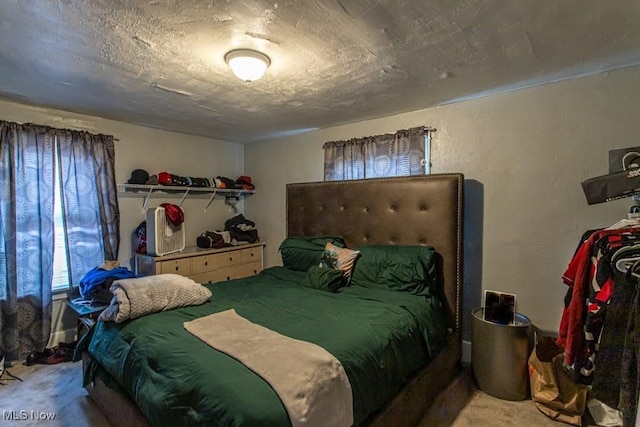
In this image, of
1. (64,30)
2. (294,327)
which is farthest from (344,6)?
(294,327)

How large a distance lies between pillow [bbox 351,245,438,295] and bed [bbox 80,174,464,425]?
3 centimetres

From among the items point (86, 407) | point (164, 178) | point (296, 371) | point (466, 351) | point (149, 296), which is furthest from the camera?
point (164, 178)

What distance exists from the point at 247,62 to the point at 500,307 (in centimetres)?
243

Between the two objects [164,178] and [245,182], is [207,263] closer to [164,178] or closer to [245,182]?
[164,178]

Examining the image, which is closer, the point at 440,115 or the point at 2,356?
the point at 2,356

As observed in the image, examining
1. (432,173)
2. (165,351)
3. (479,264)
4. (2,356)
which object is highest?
(432,173)

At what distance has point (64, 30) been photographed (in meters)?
1.60

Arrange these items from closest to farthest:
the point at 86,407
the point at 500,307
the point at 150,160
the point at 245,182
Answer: the point at 86,407 < the point at 500,307 < the point at 150,160 < the point at 245,182

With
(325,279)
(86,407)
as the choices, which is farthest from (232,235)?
(86,407)

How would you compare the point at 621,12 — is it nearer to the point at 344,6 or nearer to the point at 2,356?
the point at 344,6

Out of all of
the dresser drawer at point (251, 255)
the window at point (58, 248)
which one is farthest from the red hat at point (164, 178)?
the dresser drawer at point (251, 255)

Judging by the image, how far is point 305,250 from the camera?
3.10 metres

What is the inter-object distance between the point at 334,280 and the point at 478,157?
5.17ft

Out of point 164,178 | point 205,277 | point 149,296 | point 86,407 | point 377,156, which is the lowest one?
point 86,407
